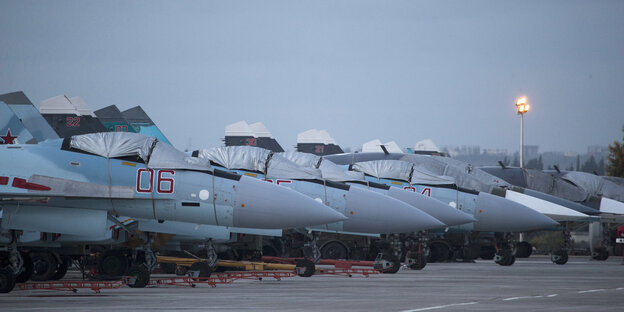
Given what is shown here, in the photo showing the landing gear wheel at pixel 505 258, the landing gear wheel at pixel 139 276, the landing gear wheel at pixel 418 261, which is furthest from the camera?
the landing gear wheel at pixel 505 258

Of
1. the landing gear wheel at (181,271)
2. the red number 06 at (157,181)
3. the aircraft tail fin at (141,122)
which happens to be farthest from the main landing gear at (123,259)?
the aircraft tail fin at (141,122)

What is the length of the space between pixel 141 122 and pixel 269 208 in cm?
1202

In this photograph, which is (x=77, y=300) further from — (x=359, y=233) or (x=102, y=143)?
(x=359, y=233)

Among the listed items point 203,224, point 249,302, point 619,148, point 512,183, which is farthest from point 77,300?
point 619,148

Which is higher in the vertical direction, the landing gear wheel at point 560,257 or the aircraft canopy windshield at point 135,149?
the aircraft canopy windshield at point 135,149

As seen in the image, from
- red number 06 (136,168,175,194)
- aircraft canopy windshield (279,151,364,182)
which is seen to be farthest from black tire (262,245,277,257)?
red number 06 (136,168,175,194)

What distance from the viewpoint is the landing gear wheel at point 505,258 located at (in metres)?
25.2

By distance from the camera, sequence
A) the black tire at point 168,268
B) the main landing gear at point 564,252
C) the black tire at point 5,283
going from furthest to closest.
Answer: the main landing gear at point 564,252
the black tire at point 168,268
the black tire at point 5,283

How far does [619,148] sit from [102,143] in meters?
40.2

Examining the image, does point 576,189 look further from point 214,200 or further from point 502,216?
Answer: point 214,200

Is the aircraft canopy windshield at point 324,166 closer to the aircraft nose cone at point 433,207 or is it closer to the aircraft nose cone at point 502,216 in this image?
the aircraft nose cone at point 433,207

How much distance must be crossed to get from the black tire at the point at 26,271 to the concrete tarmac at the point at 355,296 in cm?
125

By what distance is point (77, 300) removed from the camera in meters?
12.7

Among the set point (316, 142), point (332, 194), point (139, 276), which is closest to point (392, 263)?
point (332, 194)
